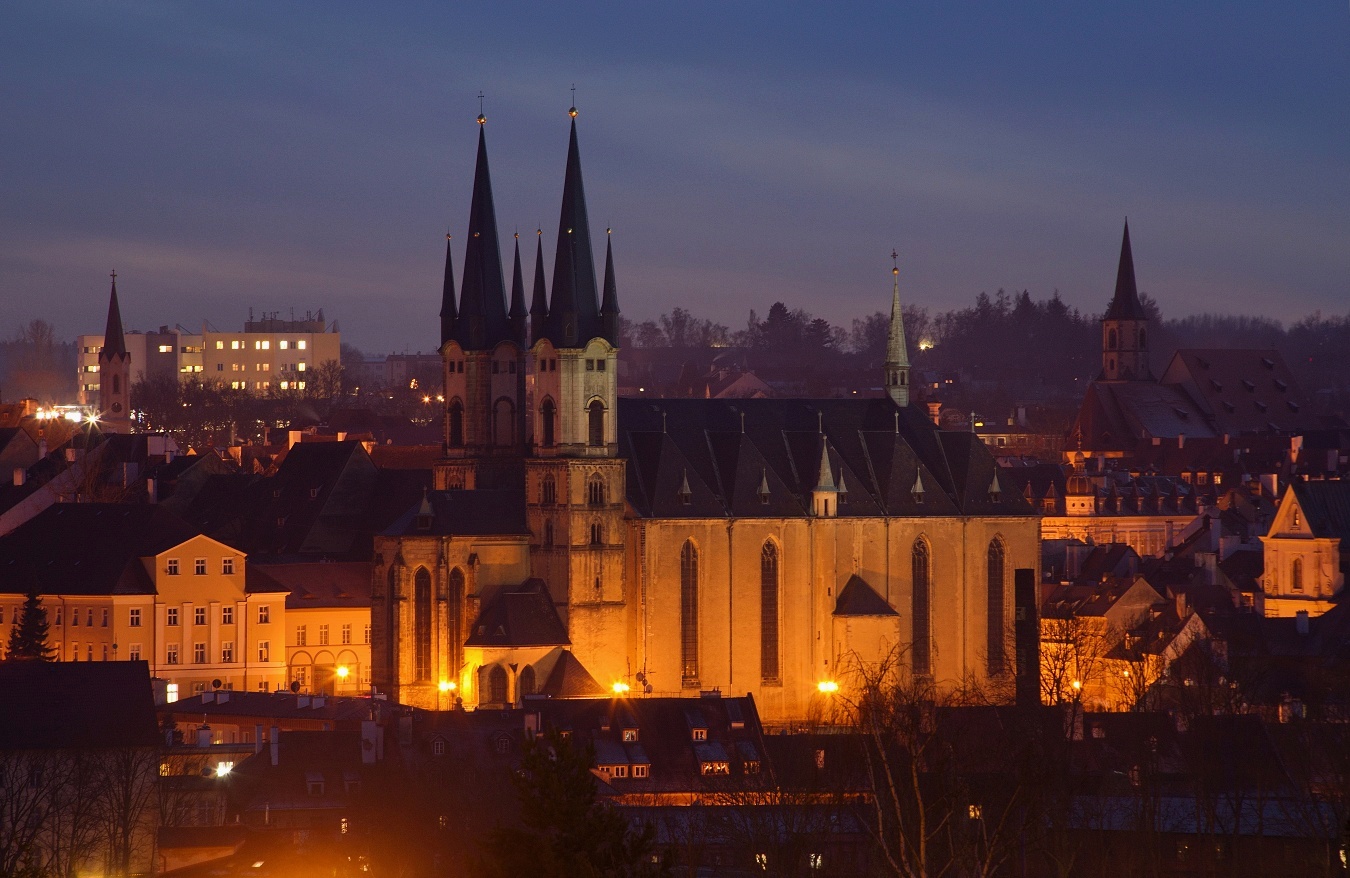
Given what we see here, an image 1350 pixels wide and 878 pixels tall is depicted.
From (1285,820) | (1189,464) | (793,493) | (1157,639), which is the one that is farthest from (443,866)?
(1189,464)

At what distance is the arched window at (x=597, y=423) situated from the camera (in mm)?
105375

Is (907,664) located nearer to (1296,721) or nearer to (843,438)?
(843,438)

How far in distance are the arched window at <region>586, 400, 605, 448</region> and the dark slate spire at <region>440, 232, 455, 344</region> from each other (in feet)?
25.3

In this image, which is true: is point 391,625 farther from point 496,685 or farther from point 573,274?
point 573,274

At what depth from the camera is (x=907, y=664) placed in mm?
109875

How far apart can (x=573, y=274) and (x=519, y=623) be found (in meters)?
12.6

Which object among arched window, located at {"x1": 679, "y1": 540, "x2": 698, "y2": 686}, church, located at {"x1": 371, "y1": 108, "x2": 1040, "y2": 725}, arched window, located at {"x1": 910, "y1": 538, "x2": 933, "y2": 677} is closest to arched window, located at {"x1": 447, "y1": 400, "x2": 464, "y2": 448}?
church, located at {"x1": 371, "y1": 108, "x2": 1040, "y2": 725}

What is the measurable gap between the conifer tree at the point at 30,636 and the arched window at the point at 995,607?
34.2 meters

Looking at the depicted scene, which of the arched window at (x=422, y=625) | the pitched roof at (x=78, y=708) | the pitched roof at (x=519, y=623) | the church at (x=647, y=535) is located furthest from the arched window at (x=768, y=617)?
the pitched roof at (x=78, y=708)

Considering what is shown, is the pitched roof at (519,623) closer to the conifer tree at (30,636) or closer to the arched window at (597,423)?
the arched window at (597,423)

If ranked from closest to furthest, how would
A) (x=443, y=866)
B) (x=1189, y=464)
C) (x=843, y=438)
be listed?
(x=443, y=866)
(x=843, y=438)
(x=1189, y=464)

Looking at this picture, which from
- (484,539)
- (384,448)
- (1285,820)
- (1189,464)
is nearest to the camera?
(1285,820)

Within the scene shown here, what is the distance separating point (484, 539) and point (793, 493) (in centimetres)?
1204

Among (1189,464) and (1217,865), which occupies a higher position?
(1189,464)
